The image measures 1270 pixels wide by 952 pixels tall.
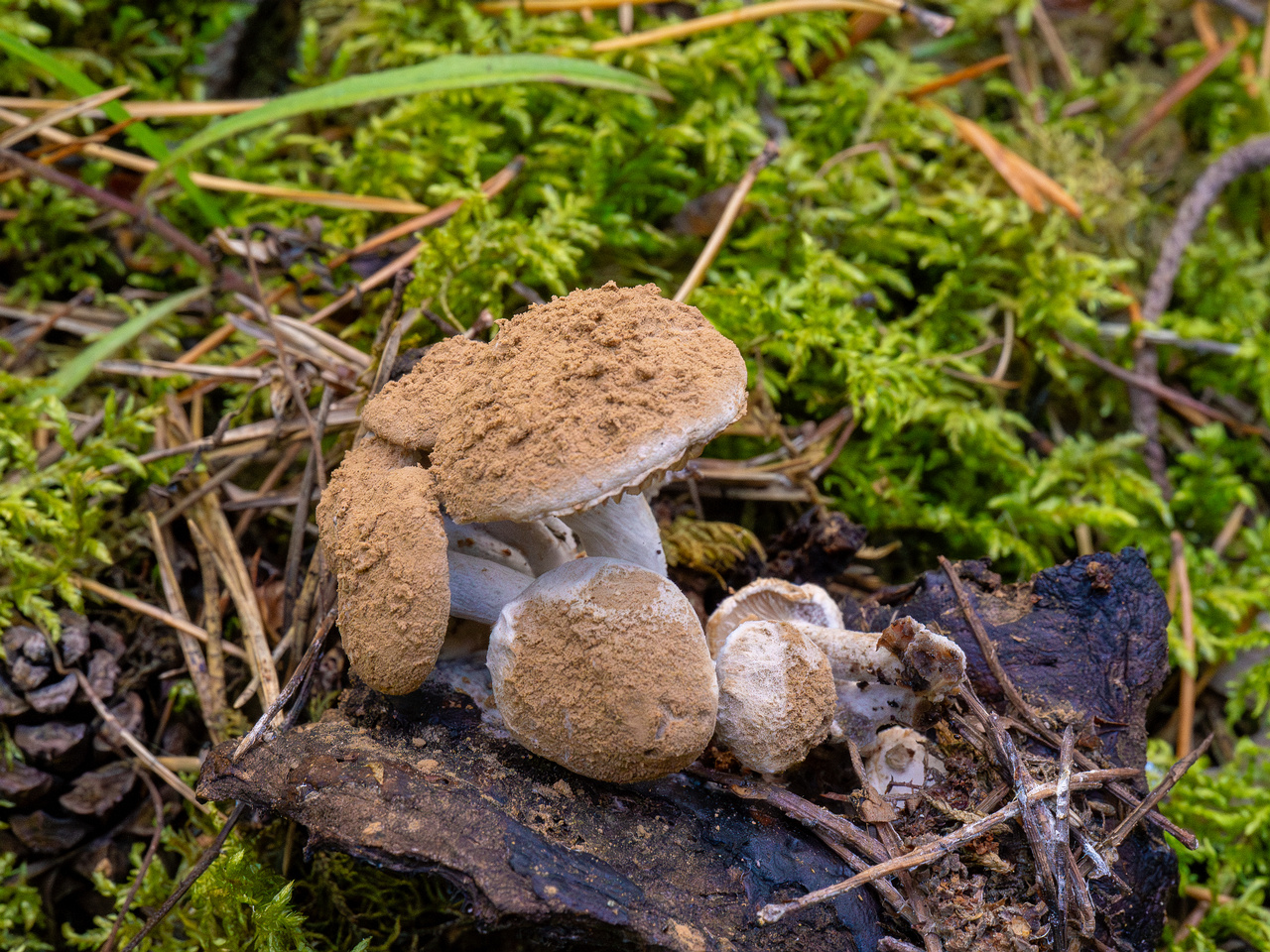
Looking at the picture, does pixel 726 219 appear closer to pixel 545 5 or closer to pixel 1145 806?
pixel 545 5

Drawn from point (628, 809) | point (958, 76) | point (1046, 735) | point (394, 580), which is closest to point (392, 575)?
point (394, 580)

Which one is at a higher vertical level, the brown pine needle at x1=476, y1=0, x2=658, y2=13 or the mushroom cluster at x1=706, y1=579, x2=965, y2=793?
the brown pine needle at x1=476, y1=0, x2=658, y2=13

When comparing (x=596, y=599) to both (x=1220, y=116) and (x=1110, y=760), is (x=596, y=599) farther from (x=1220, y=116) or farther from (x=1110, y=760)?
(x=1220, y=116)

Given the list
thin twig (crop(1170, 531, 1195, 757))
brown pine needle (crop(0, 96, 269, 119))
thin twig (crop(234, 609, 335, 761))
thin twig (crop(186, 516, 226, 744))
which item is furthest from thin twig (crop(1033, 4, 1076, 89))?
thin twig (crop(186, 516, 226, 744))

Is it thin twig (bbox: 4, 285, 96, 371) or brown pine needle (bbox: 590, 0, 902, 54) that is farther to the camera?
brown pine needle (bbox: 590, 0, 902, 54)

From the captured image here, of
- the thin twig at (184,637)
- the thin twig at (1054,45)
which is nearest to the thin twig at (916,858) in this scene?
the thin twig at (184,637)

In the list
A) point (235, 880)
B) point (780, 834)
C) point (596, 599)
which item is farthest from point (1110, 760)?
point (235, 880)

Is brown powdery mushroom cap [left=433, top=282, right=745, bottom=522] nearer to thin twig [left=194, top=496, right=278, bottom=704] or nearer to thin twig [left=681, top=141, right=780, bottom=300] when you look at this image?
thin twig [left=194, top=496, right=278, bottom=704]
